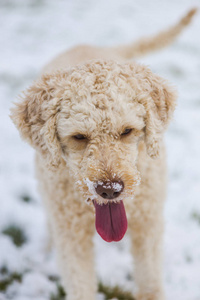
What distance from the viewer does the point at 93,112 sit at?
1.58m

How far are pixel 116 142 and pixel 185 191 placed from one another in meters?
1.85

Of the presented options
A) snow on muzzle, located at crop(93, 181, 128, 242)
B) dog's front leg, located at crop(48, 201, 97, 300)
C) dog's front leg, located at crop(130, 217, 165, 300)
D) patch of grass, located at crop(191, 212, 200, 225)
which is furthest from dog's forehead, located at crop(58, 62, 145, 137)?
patch of grass, located at crop(191, 212, 200, 225)

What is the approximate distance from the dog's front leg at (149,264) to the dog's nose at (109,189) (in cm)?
85

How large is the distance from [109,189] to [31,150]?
2599 mm

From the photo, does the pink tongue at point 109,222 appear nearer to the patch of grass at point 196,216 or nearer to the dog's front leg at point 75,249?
the dog's front leg at point 75,249

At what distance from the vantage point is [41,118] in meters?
1.77

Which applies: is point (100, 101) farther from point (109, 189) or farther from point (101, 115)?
point (109, 189)

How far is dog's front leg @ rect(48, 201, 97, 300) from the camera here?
204cm

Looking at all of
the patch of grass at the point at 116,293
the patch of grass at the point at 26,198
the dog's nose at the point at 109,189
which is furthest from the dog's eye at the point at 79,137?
the patch of grass at the point at 26,198

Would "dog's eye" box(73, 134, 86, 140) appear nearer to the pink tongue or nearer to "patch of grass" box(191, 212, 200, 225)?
the pink tongue

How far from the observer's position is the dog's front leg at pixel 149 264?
2.29m

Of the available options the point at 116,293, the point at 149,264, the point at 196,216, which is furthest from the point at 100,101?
the point at 196,216

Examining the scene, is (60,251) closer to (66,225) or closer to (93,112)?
(66,225)

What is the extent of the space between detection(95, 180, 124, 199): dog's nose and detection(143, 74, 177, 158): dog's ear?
333mm
